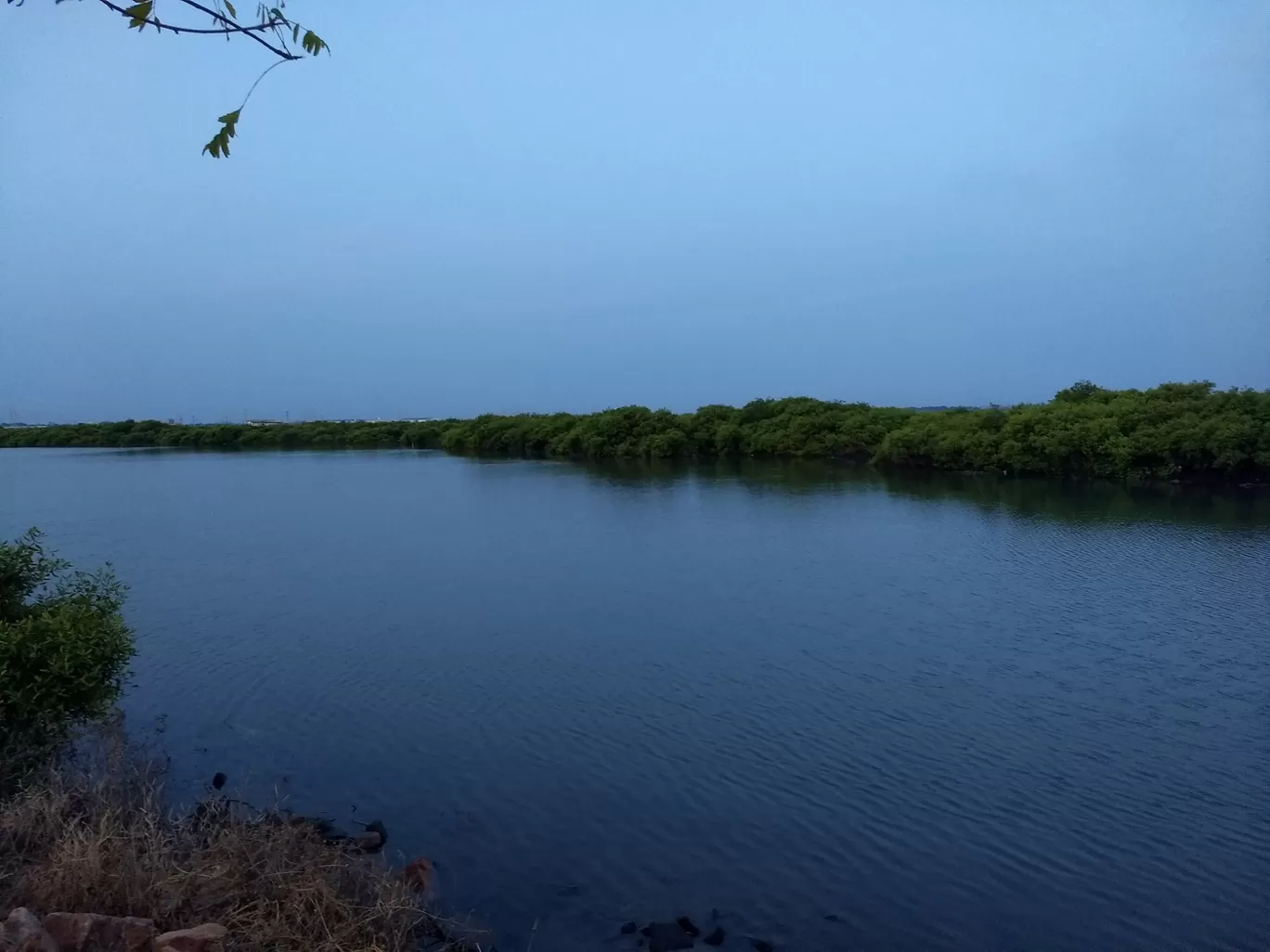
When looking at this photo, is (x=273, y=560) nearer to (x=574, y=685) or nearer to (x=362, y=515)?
(x=362, y=515)

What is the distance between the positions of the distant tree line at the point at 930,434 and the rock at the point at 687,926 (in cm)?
3422

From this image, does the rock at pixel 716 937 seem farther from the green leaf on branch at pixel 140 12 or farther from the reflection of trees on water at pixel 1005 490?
the reflection of trees on water at pixel 1005 490

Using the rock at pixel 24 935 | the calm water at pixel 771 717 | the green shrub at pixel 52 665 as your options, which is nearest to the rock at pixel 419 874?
the calm water at pixel 771 717

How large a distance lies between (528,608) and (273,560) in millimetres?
8747

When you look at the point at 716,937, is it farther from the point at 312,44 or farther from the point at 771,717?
the point at 312,44

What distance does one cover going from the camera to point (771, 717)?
10.9m

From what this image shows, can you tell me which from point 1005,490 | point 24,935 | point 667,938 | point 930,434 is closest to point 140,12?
point 24,935

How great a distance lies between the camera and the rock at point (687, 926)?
21.6 feet

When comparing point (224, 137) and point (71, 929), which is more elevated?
point (224, 137)

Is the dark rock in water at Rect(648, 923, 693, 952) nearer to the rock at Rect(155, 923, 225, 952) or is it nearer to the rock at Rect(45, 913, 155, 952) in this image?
the rock at Rect(155, 923, 225, 952)

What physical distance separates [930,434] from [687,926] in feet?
131

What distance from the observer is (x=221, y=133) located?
2.55 m

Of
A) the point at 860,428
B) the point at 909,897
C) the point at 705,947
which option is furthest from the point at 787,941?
the point at 860,428

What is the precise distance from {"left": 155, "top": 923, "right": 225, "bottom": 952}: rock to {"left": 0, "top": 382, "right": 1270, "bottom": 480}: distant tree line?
37117 millimetres
